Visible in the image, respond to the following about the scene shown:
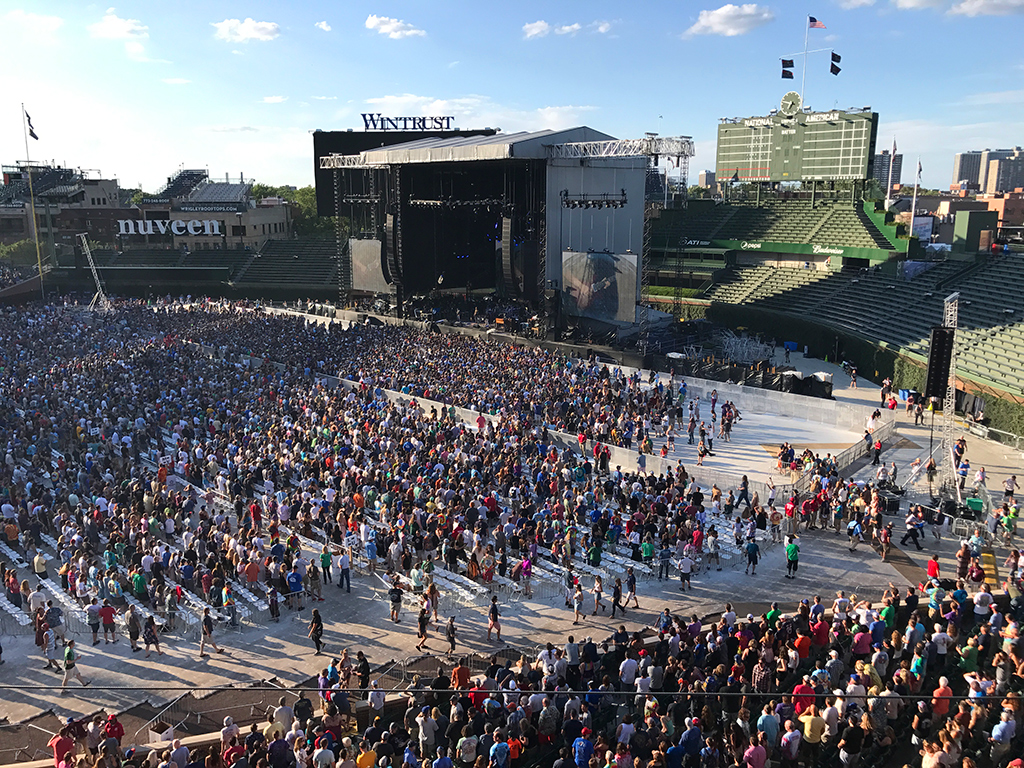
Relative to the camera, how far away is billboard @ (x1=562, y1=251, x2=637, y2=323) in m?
36.5

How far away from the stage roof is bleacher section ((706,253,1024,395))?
45.6ft

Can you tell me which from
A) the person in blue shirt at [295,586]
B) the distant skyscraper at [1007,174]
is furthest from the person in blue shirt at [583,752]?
the distant skyscraper at [1007,174]

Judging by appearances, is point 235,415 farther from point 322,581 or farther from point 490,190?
point 490,190

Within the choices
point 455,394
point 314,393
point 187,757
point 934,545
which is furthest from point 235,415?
point 934,545

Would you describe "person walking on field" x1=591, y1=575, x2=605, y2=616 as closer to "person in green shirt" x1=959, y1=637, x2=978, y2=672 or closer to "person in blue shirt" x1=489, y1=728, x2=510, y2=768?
"person in blue shirt" x1=489, y1=728, x2=510, y2=768

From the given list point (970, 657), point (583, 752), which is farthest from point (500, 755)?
point (970, 657)

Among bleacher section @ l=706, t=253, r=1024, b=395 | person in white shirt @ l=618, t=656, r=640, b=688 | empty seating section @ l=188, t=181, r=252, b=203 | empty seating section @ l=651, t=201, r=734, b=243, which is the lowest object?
person in white shirt @ l=618, t=656, r=640, b=688

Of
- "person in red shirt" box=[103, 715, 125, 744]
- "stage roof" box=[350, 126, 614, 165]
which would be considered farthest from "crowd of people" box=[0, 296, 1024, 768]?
"stage roof" box=[350, 126, 614, 165]

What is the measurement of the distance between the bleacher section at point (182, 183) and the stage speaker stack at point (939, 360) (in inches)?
3043

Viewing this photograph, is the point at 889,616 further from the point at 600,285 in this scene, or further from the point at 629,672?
the point at 600,285

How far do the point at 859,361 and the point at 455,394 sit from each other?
18971 mm

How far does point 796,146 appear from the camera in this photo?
53625 millimetres

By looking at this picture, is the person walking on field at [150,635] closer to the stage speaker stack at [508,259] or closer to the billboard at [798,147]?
the stage speaker stack at [508,259]

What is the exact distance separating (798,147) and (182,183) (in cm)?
6133
